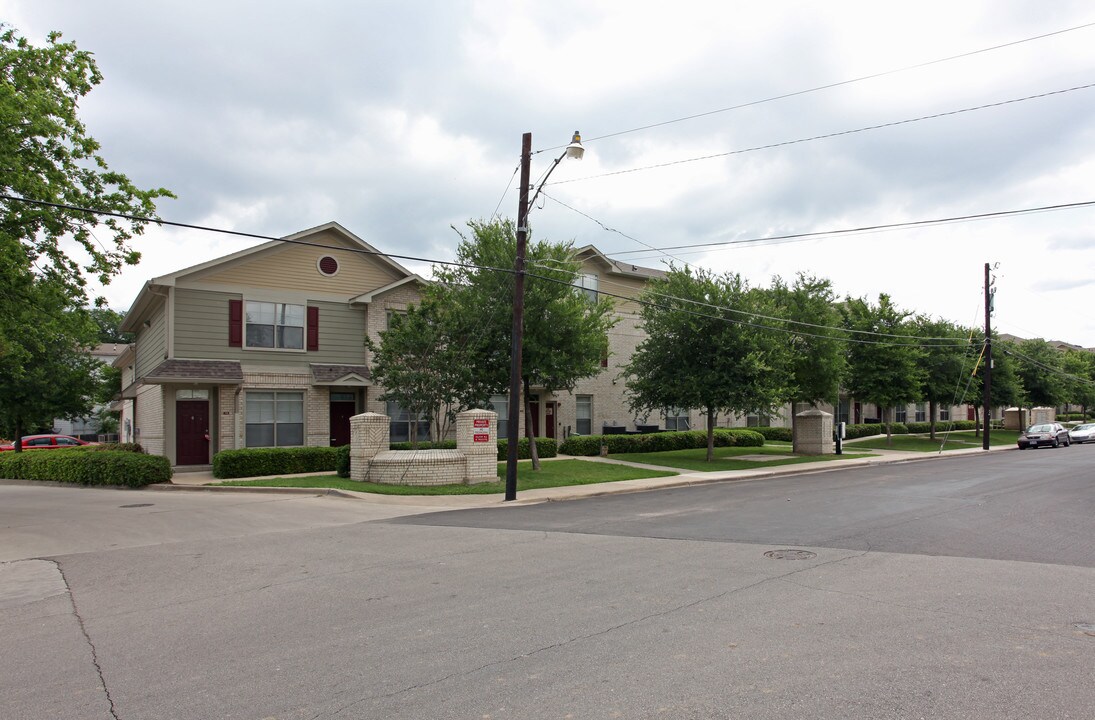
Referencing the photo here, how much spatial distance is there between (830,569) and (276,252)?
21.8 meters

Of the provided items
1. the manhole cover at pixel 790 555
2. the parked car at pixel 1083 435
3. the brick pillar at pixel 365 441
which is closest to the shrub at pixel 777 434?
the parked car at pixel 1083 435

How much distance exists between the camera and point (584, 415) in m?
33.1

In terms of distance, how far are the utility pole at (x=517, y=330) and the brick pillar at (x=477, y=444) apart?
81.2 inches

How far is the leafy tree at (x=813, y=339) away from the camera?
30719 mm

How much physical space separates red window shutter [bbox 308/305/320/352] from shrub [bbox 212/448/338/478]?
4.43 meters

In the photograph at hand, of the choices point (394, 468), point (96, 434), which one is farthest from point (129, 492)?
point (96, 434)

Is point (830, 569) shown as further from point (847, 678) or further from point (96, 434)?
point (96, 434)

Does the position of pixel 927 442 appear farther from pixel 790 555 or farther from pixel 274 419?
pixel 790 555

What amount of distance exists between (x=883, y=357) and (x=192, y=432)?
31509 millimetres

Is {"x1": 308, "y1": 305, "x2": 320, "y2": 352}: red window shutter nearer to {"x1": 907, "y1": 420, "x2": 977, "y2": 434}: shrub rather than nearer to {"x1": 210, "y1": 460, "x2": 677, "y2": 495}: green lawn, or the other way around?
{"x1": 210, "y1": 460, "x2": 677, "y2": 495}: green lawn

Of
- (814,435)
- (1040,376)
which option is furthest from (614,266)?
(1040,376)

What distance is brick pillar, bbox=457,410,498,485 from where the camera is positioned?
766 inches

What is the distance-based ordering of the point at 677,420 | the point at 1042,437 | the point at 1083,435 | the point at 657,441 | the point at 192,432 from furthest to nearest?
1. the point at 1083,435
2. the point at 1042,437
3. the point at 677,420
4. the point at 657,441
5. the point at 192,432

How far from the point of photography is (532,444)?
914 inches
